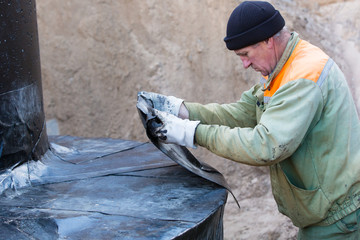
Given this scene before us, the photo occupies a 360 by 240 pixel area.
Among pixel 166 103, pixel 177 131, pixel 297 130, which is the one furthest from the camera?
pixel 166 103

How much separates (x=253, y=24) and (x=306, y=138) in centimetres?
53

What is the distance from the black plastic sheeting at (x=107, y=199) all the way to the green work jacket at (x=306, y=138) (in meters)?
0.28

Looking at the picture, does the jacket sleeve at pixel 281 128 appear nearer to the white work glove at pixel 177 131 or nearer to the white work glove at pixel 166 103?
the white work glove at pixel 177 131

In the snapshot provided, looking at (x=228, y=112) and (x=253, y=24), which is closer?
(x=253, y=24)

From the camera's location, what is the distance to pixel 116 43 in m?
4.87

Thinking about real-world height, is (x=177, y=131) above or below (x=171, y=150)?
above

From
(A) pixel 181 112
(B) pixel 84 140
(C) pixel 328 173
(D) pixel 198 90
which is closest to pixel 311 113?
(C) pixel 328 173

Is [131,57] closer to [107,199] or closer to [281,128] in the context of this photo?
[107,199]

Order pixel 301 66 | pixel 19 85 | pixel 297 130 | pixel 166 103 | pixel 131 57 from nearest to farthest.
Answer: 1. pixel 297 130
2. pixel 301 66
3. pixel 19 85
4. pixel 166 103
5. pixel 131 57

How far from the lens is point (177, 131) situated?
193 cm

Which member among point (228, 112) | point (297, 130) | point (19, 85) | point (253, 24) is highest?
point (253, 24)

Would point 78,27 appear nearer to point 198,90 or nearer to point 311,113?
point 198,90

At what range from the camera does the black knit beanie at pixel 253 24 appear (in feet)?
6.10

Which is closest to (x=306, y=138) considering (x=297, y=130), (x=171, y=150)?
(x=297, y=130)
